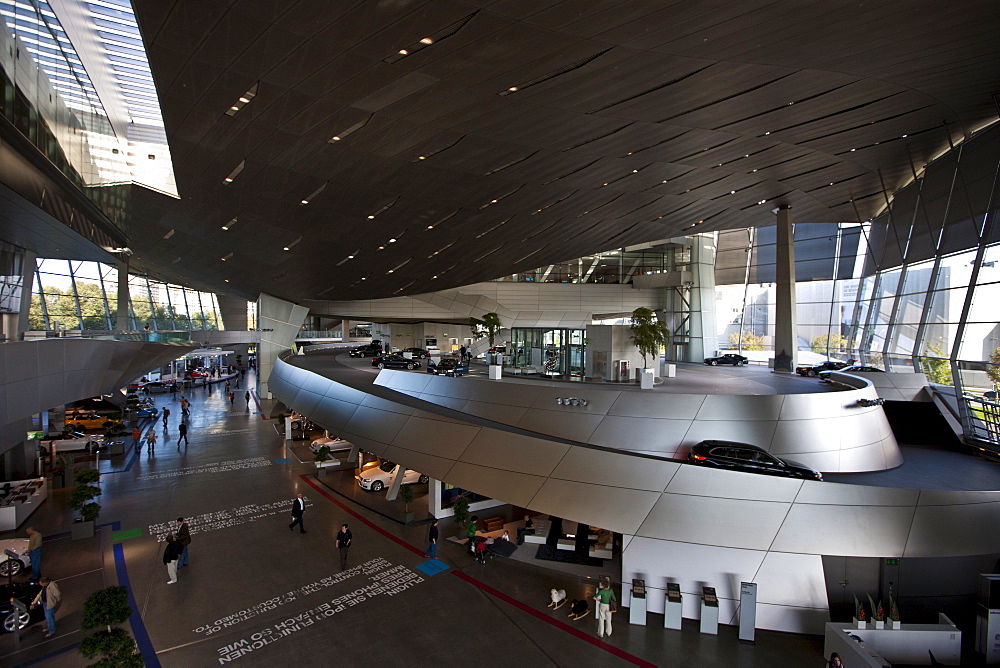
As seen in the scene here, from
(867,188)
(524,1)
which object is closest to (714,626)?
(524,1)

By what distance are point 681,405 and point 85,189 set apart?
64.6 ft

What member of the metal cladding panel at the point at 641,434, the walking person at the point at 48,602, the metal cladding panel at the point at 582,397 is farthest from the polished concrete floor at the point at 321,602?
the metal cladding panel at the point at 582,397

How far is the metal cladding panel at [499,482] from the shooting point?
1306 cm

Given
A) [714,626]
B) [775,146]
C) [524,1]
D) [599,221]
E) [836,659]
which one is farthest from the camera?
[599,221]

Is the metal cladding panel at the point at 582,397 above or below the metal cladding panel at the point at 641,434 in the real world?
above

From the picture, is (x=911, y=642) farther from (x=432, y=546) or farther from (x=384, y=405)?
(x=384, y=405)

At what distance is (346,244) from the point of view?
2638 centimetres

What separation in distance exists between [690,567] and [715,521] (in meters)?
1.59

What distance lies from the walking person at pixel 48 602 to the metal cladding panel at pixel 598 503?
35.0 feet

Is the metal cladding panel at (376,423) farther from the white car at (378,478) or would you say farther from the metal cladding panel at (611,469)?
the metal cladding panel at (611,469)

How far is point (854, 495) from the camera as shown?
36.1ft

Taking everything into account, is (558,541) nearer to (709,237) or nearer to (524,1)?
(524,1)

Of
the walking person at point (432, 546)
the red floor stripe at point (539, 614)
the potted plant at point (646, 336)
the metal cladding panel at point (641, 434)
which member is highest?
the potted plant at point (646, 336)

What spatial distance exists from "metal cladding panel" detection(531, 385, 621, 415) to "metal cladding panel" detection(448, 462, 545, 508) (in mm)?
3156
